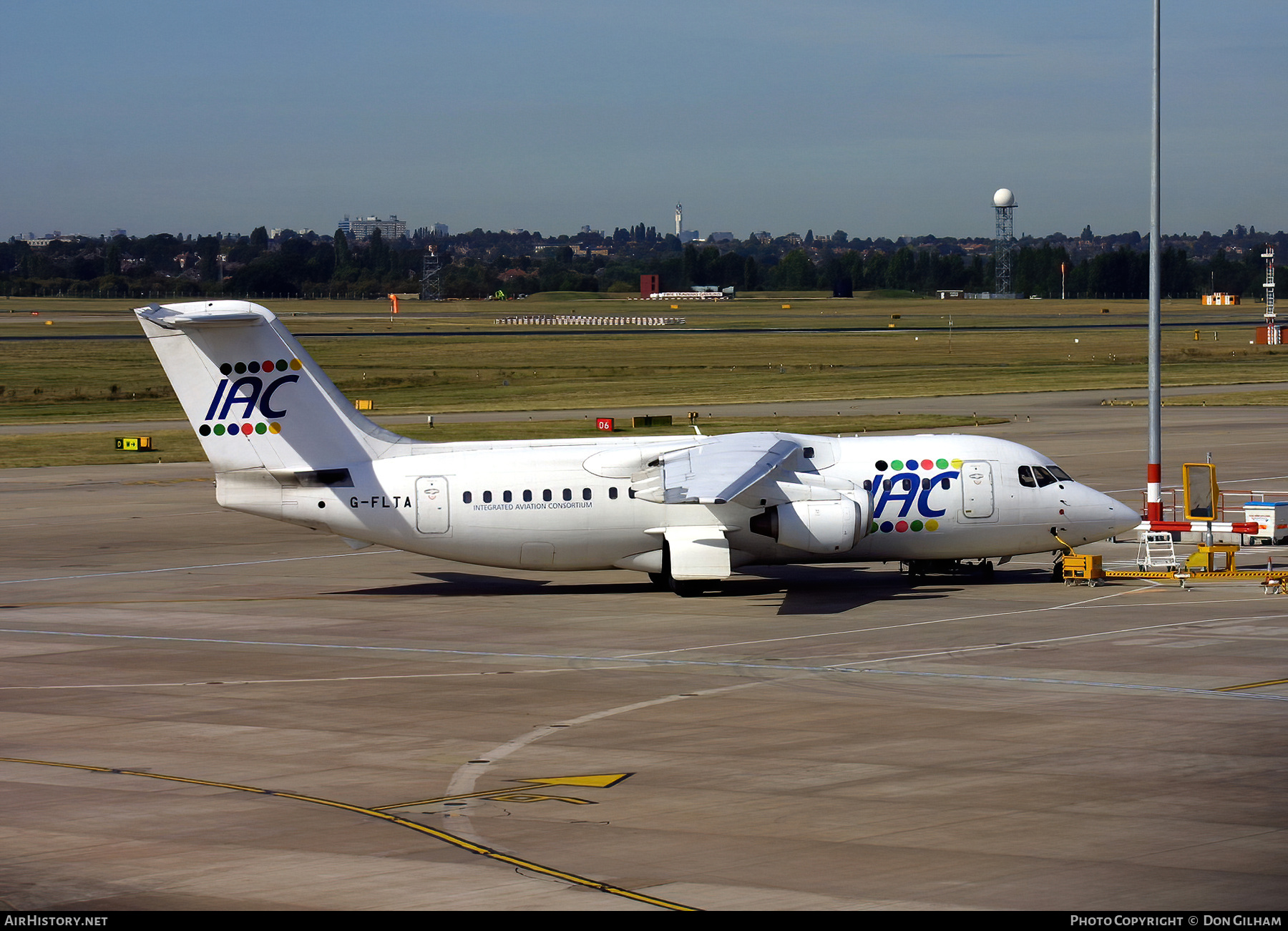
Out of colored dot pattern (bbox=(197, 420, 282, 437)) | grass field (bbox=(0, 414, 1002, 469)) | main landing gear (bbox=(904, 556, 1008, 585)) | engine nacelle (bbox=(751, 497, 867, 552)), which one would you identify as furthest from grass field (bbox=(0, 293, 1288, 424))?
engine nacelle (bbox=(751, 497, 867, 552))

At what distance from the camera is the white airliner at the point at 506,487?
36.2m

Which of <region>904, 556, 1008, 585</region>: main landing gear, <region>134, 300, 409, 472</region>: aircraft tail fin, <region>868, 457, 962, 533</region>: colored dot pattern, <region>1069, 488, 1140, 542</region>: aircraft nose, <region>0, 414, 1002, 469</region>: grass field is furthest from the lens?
<region>0, 414, 1002, 469</region>: grass field

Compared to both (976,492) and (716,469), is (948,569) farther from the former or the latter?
(716,469)

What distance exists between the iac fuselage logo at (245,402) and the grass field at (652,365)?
5526cm

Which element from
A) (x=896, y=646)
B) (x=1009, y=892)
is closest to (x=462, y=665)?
(x=896, y=646)

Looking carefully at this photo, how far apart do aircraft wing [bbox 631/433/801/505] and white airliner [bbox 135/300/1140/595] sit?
0.25 feet

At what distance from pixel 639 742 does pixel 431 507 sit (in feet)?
50.0

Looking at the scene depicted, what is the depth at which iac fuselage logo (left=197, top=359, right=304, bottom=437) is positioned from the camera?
36.4 m

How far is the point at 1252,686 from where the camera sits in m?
25.3

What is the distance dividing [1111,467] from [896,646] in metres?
34.9

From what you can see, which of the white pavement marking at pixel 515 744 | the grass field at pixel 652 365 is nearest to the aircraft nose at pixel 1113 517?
the white pavement marking at pixel 515 744

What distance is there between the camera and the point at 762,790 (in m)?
19.1

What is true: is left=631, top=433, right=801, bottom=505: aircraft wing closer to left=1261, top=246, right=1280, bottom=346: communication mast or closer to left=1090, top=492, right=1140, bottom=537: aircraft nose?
left=1090, top=492, right=1140, bottom=537: aircraft nose

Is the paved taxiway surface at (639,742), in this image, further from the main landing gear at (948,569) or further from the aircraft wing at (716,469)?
the aircraft wing at (716,469)
